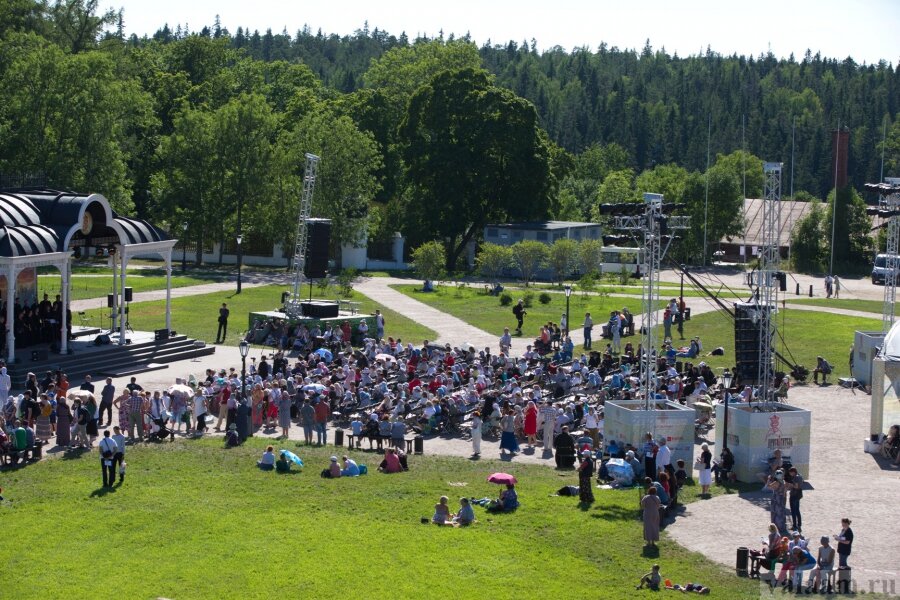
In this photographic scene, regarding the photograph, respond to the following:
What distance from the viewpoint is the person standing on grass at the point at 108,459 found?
76.4 ft

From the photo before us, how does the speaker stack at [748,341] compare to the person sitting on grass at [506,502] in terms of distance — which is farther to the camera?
the speaker stack at [748,341]

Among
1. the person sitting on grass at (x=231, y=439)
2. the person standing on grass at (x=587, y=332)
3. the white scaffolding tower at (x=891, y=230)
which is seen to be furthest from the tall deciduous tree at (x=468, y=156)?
the person sitting on grass at (x=231, y=439)

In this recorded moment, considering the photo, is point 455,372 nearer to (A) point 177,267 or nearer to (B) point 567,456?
(B) point 567,456

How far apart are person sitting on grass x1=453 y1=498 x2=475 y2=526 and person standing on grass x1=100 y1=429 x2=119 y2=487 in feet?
23.3

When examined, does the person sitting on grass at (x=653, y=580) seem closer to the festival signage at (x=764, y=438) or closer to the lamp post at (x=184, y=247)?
the festival signage at (x=764, y=438)

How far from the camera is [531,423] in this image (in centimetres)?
2917

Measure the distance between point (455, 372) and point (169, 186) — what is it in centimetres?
3922

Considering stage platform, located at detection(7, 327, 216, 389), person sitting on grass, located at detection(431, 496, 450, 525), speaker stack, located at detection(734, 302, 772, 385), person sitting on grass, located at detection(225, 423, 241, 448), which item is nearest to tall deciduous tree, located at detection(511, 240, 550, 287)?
stage platform, located at detection(7, 327, 216, 389)

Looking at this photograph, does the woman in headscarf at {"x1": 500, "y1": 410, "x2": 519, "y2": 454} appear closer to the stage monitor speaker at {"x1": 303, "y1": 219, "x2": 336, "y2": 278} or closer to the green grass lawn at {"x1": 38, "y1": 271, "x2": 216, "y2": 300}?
the stage monitor speaker at {"x1": 303, "y1": 219, "x2": 336, "y2": 278}

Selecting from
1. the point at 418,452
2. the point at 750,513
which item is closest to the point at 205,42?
the point at 418,452

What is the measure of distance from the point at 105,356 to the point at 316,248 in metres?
11.9

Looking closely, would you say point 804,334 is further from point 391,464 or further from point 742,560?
point 742,560

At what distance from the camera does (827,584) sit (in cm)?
1925

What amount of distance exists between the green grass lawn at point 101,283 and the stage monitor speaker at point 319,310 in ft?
39.8
